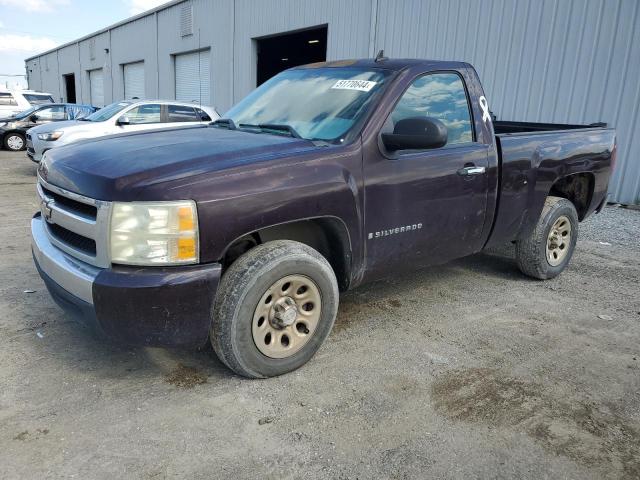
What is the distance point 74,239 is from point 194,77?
19.8 meters

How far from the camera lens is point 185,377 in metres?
3.11

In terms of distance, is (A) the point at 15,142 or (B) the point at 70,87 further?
(B) the point at 70,87

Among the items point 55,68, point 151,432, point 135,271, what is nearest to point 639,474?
point 151,432

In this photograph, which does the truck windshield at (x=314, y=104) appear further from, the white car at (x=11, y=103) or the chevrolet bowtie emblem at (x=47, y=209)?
the white car at (x=11, y=103)

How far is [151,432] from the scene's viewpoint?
8.50 ft

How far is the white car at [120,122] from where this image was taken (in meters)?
10.7

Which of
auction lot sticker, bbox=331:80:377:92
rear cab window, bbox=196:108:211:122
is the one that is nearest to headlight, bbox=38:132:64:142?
rear cab window, bbox=196:108:211:122

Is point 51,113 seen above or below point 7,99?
below

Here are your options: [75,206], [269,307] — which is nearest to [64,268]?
[75,206]

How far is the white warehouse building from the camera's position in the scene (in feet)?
28.5

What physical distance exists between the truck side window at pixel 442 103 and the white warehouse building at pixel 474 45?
6.12 metres

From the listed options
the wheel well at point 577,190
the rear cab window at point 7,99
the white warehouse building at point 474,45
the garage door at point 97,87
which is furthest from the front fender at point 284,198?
the garage door at point 97,87

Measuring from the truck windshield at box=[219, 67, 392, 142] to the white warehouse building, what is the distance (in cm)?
677

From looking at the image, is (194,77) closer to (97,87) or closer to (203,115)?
(203,115)
